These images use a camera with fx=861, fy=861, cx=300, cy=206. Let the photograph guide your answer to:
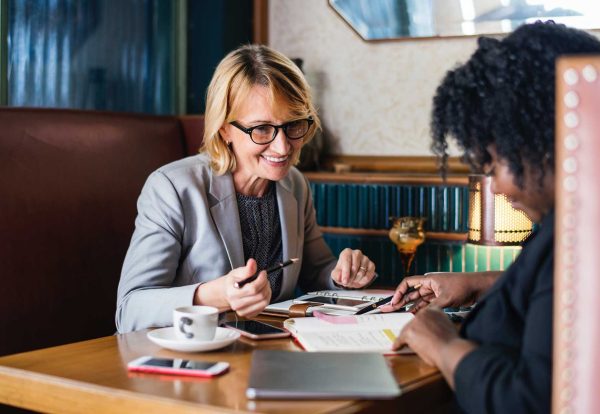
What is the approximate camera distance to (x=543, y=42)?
1.37 m

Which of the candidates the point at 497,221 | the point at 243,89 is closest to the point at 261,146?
the point at 243,89

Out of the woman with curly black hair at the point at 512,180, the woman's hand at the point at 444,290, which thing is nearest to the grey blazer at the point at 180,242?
the woman's hand at the point at 444,290

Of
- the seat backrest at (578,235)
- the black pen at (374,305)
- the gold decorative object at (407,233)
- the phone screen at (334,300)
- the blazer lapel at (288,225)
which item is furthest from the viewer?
the gold decorative object at (407,233)

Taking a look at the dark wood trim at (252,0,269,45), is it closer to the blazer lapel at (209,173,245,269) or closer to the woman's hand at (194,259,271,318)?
the blazer lapel at (209,173,245,269)

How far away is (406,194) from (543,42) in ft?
6.62

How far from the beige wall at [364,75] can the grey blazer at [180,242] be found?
121 cm

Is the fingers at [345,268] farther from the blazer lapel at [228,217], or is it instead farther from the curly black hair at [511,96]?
the curly black hair at [511,96]

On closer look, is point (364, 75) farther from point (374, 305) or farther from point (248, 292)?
point (248, 292)

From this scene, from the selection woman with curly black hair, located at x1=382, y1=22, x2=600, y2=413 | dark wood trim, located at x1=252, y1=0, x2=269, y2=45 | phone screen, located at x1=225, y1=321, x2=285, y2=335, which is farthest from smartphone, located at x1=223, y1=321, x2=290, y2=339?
dark wood trim, located at x1=252, y1=0, x2=269, y2=45

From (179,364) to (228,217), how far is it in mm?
908

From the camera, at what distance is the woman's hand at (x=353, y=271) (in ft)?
7.92

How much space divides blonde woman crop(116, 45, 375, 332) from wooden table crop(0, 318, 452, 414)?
47 cm

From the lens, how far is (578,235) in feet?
3.71

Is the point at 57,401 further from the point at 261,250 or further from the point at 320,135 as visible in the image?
the point at 320,135
